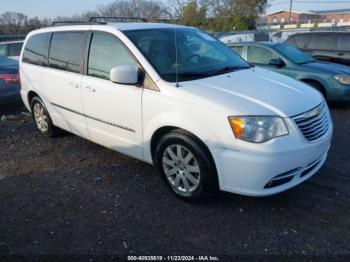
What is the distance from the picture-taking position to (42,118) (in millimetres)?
5766

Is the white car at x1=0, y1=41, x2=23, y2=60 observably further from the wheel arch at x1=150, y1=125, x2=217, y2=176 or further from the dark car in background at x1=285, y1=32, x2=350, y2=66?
the wheel arch at x1=150, y1=125, x2=217, y2=176

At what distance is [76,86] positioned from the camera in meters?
4.48

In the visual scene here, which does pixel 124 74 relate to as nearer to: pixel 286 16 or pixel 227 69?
pixel 227 69

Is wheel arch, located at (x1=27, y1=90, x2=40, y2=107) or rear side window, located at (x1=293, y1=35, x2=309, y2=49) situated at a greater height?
rear side window, located at (x1=293, y1=35, x2=309, y2=49)

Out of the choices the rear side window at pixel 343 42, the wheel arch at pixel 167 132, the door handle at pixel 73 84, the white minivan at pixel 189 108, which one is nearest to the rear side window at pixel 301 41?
the rear side window at pixel 343 42

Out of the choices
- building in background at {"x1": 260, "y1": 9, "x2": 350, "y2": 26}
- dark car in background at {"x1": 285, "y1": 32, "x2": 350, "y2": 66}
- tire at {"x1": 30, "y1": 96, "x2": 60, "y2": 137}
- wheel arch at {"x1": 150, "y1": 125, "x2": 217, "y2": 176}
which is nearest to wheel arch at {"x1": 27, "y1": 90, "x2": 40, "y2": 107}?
tire at {"x1": 30, "y1": 96, "x2": 60, "y2": 137}

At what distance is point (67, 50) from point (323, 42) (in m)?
8.29

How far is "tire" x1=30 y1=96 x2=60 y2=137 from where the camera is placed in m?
5.61

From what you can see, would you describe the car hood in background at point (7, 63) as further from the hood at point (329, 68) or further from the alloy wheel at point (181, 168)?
the hood at point (329, 68)

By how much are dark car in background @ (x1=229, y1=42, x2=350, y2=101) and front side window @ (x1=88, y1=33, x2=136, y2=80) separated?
14.8 feet

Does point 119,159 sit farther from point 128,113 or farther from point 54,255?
point 54,255

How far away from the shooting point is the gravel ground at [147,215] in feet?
A: 9.80

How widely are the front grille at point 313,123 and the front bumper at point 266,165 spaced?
0.27 feet

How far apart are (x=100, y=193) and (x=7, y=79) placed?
5.15m
